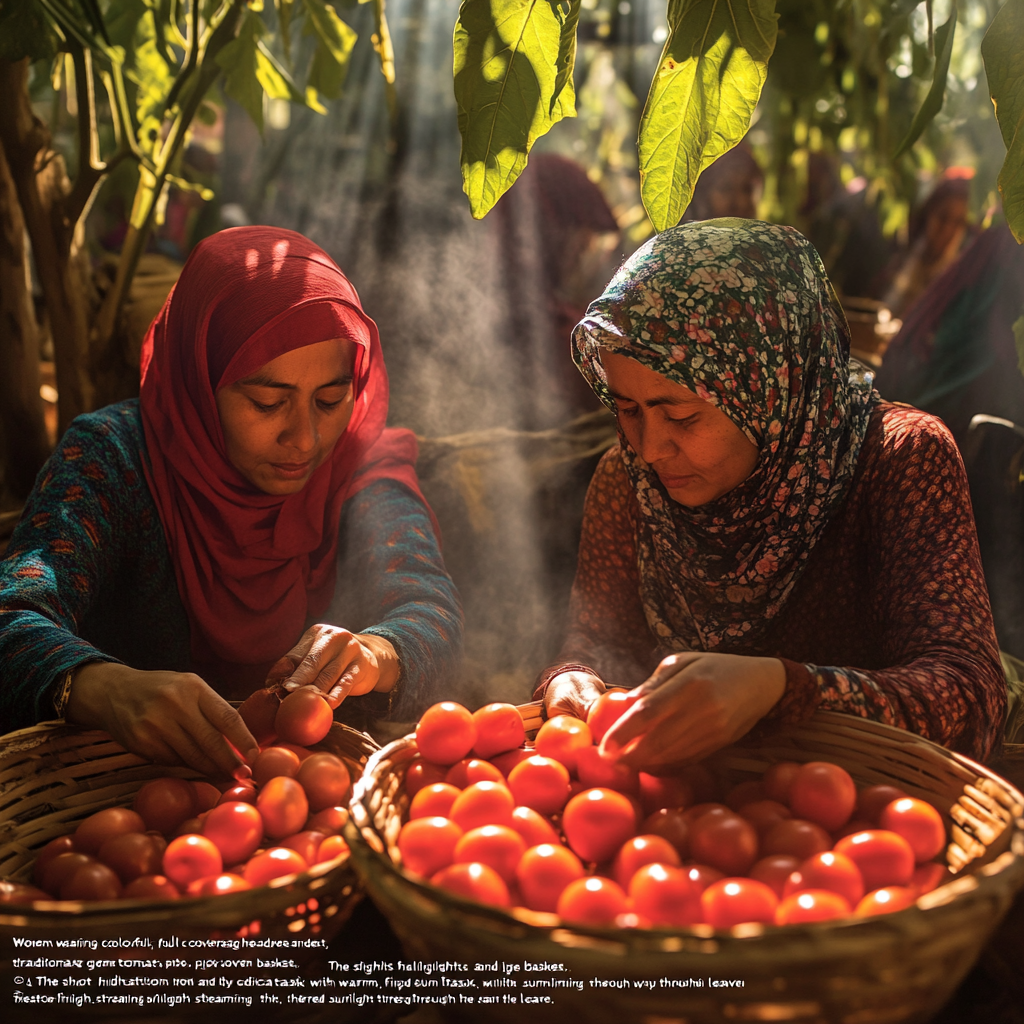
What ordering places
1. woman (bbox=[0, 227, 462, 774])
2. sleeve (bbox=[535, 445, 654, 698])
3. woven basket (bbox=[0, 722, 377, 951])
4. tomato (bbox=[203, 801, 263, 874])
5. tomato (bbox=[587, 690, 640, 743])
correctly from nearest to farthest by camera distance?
woven basket (bbox=[0, 722, 377, 951])
tomato (bbox=[203, 801, 263, 874])
tomato (bbox=[587, 690, 640, 743])
woman (bbox=[0, 227, 462, 774])
sleeve (bbox=[535, 445, 654, 698])

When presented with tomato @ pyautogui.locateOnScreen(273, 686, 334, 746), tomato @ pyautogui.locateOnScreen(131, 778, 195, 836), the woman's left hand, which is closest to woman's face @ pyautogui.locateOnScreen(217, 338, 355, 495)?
the woman's left hand

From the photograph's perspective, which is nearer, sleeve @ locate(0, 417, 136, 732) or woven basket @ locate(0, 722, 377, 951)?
woven basket @ locate(0, 722, 377, 951)

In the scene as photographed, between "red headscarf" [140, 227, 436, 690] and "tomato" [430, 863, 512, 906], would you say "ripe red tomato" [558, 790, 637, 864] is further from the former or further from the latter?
"red headscarf" [140, 227, 436, 690]

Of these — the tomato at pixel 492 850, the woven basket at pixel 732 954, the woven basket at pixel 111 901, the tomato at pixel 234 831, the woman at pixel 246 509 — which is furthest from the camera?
the woman at pixel 246 509

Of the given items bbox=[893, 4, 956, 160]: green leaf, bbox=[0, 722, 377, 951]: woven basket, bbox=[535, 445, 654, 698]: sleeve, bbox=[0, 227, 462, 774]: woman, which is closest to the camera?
bbox=[0, 722, 377, 951]: woven basket

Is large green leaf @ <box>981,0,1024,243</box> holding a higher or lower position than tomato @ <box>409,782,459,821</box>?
higher

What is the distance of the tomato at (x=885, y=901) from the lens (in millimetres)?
760

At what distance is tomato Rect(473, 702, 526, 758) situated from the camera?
1.10 meters

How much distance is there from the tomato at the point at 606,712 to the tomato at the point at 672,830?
0.42 ft

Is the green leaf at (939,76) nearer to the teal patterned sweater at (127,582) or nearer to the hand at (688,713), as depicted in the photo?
the hand at (688,713)

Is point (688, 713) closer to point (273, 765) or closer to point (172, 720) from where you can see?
point (273, 765)

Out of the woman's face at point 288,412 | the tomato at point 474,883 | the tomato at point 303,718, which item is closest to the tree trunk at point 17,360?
the woman's face at point 288,412

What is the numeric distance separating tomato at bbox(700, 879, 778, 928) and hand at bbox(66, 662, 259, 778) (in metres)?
0.59

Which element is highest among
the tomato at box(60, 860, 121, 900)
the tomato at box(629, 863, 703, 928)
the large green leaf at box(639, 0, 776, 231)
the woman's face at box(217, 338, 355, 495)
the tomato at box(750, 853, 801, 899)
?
the large green leaf at box(639, 0, 776, 231)
